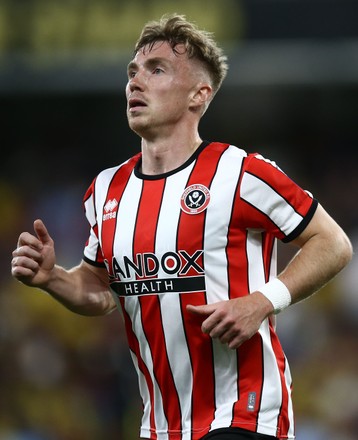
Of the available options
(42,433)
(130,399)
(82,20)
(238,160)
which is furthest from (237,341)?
(82,20)

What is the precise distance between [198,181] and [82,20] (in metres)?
6.68

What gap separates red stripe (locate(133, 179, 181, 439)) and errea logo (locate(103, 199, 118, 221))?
0.18 meters

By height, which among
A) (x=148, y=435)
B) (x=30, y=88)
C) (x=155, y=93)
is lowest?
(x=148, y=435)

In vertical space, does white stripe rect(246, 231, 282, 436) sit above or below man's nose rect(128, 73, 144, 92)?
below

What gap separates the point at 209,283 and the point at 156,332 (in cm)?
31

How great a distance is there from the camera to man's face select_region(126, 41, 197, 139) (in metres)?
4.16

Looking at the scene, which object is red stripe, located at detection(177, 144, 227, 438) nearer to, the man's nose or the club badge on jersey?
the club badge on jersey

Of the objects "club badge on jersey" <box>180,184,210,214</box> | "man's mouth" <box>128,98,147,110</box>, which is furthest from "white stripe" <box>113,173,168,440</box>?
"man's mouth" <box>128,98,147,110</box>

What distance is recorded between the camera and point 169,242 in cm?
395

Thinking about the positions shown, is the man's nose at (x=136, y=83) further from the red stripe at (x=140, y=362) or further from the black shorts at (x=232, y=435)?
the black shorts at (x=232, y=435)

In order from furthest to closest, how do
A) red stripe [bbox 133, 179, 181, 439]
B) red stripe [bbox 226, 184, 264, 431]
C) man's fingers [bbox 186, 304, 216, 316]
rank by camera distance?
red stripe [bbox 133, 179, 181, 439] < red stripe [bbox 226, 184, 264, 431] < man's fingers [bbox 186, 304, 216, 316]

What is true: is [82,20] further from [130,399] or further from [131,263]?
[131,263]

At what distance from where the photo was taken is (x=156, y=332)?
400 centimetres

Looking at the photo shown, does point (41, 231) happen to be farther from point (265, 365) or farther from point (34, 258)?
point (265, 365)
